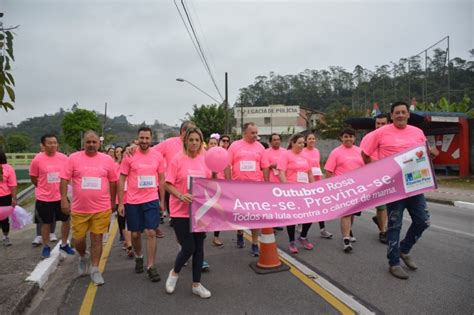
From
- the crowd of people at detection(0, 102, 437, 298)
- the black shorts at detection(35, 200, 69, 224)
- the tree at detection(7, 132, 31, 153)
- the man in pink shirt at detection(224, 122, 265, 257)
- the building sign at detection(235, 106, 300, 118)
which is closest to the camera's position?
the crowd of people at detection(0, 102, 437, 298)

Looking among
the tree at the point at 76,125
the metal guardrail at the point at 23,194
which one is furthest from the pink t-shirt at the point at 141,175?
the tree at the point at 76,125

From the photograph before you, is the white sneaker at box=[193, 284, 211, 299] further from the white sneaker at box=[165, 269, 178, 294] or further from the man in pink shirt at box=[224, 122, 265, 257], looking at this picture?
the man in pink shirt at box=[224, 122, 265, 257]

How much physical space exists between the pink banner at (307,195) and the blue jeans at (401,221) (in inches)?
4.6

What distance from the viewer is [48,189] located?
18.2 ft

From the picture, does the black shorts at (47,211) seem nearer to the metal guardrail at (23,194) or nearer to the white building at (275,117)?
the metal guardrail at (23,194)

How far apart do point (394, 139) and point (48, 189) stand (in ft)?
17.2

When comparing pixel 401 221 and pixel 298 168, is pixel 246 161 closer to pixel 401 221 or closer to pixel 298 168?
pixel 298 168

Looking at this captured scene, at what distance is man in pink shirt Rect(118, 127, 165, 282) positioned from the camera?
182 inches

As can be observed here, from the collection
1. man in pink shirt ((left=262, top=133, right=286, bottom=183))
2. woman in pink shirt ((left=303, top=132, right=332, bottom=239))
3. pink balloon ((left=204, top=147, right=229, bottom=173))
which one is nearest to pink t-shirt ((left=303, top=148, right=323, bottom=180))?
woman in pink shirt ((left=303, top=132, right=332, bottom=239))

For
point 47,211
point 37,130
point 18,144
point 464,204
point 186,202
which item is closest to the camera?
point 186,202

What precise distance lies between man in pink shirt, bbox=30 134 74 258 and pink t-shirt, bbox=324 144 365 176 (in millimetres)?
4390

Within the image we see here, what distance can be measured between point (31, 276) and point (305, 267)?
357 cm

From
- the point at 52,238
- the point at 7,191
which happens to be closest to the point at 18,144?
the point at 7,191

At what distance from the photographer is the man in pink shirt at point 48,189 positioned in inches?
218
